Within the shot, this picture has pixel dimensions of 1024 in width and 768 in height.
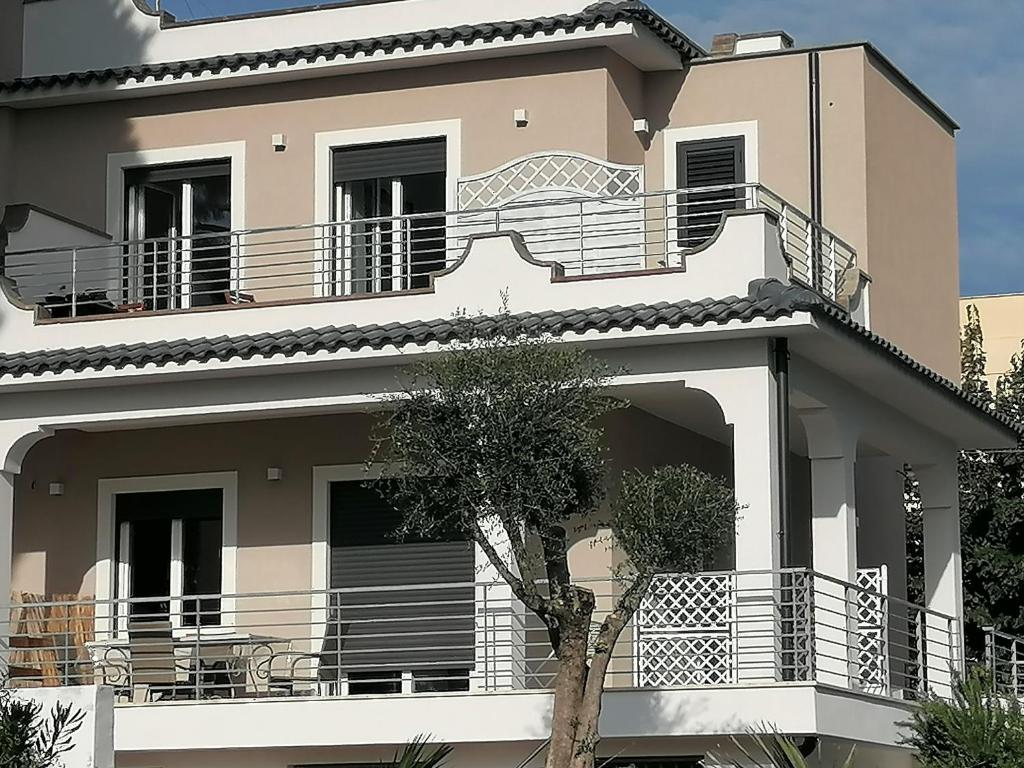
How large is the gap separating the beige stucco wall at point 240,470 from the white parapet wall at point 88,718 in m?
6.80

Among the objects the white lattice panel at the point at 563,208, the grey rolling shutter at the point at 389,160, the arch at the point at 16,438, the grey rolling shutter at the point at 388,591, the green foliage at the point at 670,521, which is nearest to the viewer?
the green foliage at the point at 670,521

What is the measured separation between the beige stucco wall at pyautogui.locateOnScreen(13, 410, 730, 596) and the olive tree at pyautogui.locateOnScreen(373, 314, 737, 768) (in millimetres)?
4734

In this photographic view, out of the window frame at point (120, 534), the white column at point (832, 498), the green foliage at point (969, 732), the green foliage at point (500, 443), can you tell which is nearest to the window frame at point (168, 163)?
the window frame at point (120, 534)

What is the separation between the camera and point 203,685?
18.9 metres

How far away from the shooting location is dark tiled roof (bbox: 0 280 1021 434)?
59.3ft

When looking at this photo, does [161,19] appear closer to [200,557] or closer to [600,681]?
[200,557]

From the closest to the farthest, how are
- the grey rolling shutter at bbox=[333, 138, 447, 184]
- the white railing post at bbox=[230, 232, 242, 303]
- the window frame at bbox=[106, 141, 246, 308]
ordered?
the white railing post at bbox=[230, 232, 242, 303]
the grey rolling shutter at bbox=[333, 138, 447, 184]
the window frame at bbox=[106, 141, 246, 308]

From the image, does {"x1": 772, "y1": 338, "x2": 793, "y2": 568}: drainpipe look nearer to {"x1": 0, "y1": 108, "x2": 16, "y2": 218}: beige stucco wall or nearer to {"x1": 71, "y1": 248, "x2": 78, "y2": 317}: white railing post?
{"x1": 71, "y1": 248, "x2": 78, "y2": 317}: white railing post

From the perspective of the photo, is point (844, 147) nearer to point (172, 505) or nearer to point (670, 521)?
point (172, 505)

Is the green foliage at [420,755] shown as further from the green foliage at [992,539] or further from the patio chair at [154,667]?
the green foliage at [992,539]

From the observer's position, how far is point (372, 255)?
22.3m

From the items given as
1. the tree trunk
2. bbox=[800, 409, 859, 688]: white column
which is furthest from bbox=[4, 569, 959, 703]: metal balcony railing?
the tree trunk

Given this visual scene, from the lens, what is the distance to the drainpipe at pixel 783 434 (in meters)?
18.3

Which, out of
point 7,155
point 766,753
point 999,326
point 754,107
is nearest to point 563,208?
point 754,107
